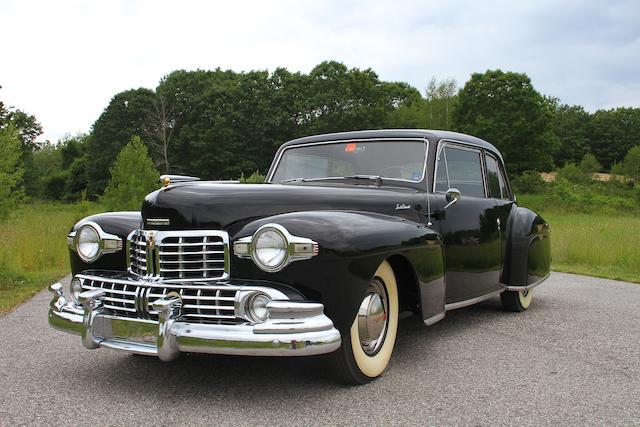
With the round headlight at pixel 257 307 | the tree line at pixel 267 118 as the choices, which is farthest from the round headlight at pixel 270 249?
the tree line at pixel 267 118

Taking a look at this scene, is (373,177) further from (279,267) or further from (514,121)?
(514,121)

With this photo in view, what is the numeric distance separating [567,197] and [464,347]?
120ft

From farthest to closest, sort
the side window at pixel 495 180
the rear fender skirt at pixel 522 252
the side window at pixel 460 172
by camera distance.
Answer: the side window at pixel 495 180 → the rear fender skirt at pixel 522 252 → the side window at pixel 460 172

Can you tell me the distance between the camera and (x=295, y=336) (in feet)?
9.68

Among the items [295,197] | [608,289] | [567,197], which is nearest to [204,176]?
[567,197]

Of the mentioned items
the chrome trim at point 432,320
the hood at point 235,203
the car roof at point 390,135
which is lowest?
the chrome trim at point 432,320

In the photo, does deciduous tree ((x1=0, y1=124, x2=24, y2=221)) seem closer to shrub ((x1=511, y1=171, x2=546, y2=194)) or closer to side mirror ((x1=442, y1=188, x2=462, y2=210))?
side mirror ((x1=442, y1=188, x2=462, y2=210))

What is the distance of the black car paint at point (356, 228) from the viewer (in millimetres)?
3160

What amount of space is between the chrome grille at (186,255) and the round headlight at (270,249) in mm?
207

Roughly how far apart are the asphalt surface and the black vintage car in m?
0.31

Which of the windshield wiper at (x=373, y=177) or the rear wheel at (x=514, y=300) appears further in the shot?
the rear wheel at (x=514, y=300)

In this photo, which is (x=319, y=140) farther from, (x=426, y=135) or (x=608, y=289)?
(x=608, y=289)

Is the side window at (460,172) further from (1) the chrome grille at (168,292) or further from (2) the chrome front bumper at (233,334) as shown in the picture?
(1) the chrome grille at (168,292)

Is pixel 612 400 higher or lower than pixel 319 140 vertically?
lower
